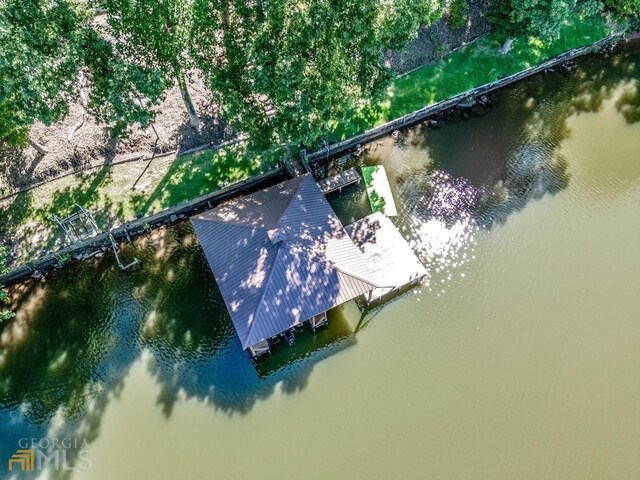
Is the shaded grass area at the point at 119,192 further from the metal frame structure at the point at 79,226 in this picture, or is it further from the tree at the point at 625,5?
the tree at the point at 625,5

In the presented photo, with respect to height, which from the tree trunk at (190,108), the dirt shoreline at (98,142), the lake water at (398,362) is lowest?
the lake water at (398,362)

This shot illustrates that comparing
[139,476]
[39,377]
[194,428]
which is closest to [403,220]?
[194,428]

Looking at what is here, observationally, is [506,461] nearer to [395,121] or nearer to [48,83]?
[395,121]

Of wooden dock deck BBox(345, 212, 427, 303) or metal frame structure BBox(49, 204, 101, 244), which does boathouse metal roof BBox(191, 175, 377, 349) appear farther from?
metal frame structure BBox(49, 204, 101, 244)

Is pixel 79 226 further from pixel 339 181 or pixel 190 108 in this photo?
pixel 339 181

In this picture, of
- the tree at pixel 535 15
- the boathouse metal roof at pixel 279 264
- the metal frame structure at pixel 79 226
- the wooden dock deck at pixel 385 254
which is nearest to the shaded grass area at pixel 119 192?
the metal frame structure at pixel 79 226

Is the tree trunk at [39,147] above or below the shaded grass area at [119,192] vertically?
above
